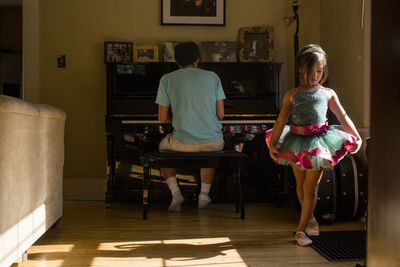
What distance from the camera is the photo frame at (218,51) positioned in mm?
4125

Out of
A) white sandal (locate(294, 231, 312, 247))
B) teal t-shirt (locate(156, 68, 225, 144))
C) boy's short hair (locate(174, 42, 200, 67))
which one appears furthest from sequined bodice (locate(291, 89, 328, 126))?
A: boy's short hair (locate(174, 42, 200, 67))

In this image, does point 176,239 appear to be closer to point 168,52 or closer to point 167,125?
point 167,125

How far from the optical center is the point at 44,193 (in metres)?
2.31

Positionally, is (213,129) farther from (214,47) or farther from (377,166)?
(377,166)

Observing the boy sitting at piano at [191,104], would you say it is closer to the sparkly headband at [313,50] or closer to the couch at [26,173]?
the couch at [26,173]

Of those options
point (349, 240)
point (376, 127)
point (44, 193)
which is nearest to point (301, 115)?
point (349, 240)

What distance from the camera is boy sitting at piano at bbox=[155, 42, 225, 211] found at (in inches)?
123

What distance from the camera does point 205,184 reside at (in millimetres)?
3359

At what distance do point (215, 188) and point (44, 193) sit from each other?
5.54ft

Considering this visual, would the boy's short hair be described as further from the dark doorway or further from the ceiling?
the dark doorway

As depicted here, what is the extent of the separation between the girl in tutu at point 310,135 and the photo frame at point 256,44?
1749mm

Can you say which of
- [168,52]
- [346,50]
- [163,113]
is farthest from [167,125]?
[346,50]

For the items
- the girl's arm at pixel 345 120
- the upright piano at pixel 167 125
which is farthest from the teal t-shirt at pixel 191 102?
the girl's arm at pixel 345 120

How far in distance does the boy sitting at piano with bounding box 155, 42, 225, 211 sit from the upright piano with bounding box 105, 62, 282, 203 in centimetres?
38
